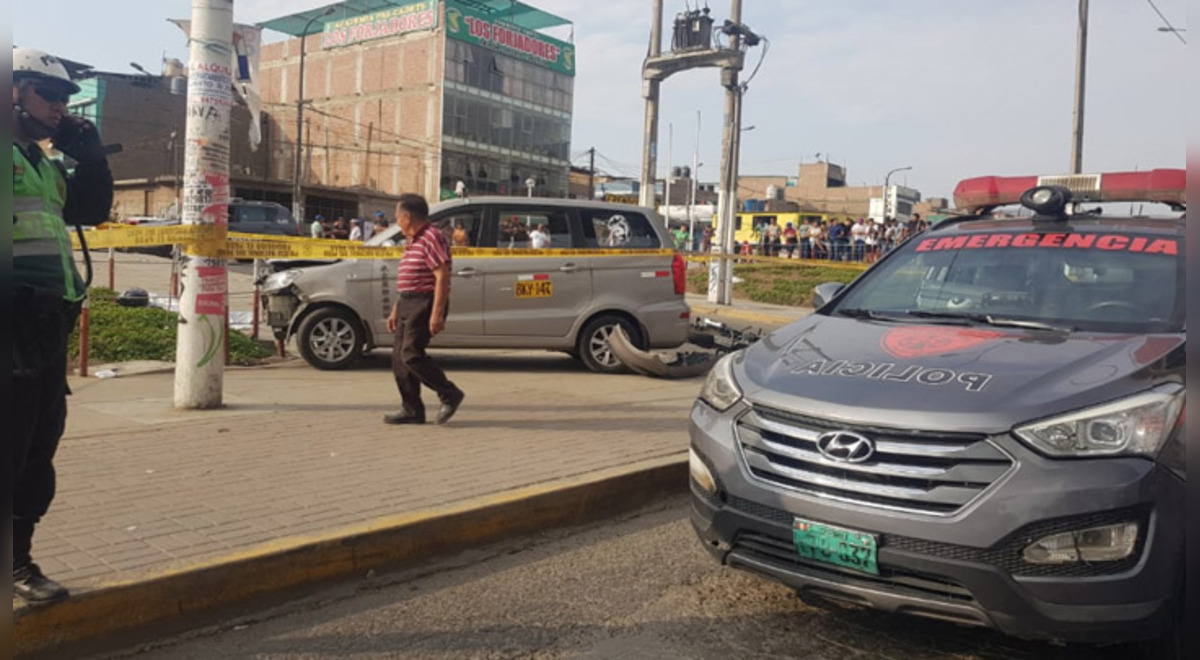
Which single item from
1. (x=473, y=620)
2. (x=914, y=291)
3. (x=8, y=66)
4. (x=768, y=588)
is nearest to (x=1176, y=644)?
(x=768, y=588)

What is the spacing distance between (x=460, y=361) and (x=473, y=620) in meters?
6.86

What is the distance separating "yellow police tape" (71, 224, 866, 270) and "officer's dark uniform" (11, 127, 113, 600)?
3246 mm

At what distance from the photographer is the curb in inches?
139

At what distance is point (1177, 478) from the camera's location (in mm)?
2994

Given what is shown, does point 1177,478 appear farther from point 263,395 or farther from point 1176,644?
point 263,395

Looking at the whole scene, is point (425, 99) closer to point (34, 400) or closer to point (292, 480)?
point (292, 480)

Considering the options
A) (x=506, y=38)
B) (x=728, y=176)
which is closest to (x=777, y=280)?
(x=728, y=176)

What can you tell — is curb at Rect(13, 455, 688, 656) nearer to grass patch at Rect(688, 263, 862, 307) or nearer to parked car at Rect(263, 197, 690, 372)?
parked car at Rect(263, 197, 690, 372)

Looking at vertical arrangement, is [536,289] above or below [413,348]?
above

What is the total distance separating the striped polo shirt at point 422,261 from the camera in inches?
262

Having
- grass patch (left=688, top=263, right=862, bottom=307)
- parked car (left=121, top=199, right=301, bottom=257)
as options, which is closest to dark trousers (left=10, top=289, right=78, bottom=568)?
grass patch (left=688, top=263, right=862, bottom=307)

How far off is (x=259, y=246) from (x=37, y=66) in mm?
5218

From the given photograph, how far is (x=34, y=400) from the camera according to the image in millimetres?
3318

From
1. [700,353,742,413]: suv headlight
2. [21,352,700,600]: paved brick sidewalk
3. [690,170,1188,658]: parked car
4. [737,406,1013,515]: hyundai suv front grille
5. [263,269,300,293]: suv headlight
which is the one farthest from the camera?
[263,269,300,293]: suv headlight
